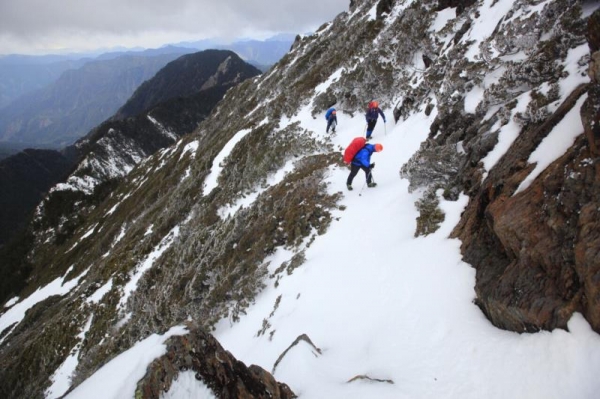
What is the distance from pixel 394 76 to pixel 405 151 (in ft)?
40.2

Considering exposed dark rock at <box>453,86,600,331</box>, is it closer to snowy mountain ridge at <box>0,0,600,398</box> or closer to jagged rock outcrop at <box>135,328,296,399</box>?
snowy mountain ridge at <box>0,0,600,398</box>

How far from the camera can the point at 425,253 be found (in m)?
8.06

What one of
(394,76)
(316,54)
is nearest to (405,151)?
(394,76)

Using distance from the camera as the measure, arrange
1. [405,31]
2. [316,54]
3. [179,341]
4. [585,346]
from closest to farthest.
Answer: [585,346]
[179,341]
[405,31]
[316,54]

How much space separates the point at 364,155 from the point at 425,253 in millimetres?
6179

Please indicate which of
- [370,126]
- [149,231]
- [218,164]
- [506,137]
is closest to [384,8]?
[370,126]

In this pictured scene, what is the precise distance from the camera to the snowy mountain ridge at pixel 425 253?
485 centimetres

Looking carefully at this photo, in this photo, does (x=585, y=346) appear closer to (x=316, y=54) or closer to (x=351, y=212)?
(x=351, y=212)

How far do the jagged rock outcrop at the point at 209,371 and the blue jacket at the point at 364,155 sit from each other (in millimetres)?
9581

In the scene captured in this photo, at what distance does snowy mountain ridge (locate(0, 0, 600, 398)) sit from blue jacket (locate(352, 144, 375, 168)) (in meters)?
1.57

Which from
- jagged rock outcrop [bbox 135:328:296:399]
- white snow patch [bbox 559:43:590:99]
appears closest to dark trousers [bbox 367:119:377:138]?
white snow patch [bbox 559:43:590:99]

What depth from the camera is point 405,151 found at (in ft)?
53.4

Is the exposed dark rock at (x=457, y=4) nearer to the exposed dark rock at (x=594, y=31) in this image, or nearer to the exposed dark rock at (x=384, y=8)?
the exposed dark rock at (x=384, y=8)

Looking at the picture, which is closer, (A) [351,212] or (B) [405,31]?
(A) [351,212]
